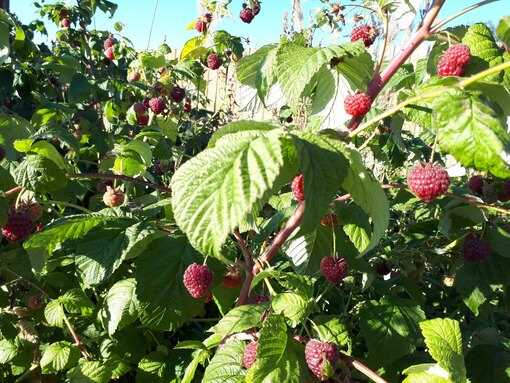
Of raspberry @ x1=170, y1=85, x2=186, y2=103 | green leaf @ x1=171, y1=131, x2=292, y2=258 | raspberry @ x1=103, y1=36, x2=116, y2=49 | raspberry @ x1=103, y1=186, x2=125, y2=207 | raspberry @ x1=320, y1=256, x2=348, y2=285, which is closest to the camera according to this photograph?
green leaf @ x1=171, y1=131, x2=292, y2=258

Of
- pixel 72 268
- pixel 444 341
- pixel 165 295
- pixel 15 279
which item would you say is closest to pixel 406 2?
pixel 444 341

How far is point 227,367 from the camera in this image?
1065 millimetres

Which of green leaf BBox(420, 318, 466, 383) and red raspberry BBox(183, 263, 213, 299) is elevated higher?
red raspberry BBox(183, 263, 213, 299)

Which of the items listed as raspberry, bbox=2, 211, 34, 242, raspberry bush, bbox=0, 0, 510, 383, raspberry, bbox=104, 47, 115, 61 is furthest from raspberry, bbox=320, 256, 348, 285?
Result: raspberry, bbox=104, 47, 115, 61

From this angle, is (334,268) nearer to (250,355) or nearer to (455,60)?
(250,355)

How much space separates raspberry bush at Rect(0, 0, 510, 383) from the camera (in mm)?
816

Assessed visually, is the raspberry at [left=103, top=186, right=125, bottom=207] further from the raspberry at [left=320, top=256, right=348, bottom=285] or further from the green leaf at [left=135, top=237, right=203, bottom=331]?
the raspberry at [left=320, top=256, right=348, bottom=285]

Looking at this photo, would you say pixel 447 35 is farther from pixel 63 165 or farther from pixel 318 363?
pixel 63 165

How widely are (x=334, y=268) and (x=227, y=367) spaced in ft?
1.27

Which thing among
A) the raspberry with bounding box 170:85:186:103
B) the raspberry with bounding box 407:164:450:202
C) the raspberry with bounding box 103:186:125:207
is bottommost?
the raspberry with bounding box 407:164:450:202

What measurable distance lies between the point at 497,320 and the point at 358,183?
1.63m

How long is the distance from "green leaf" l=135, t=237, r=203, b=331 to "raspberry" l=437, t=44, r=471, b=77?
2.23 ft

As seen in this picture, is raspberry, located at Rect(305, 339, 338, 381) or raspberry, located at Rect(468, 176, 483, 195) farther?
raspberry, located at Rect(468, 176, 483, 195)

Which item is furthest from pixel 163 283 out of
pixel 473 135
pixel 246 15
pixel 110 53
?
pixel 110 53
